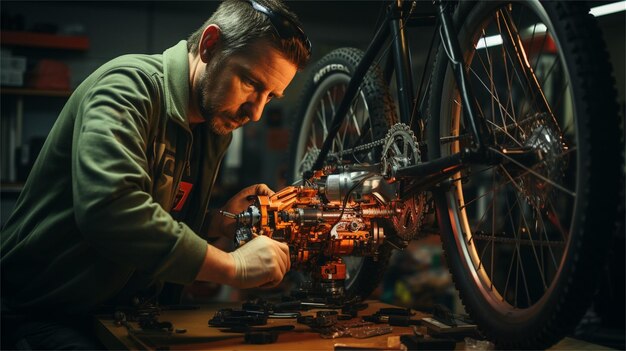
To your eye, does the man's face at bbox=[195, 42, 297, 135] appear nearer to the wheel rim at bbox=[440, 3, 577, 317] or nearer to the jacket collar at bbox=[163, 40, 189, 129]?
the jacket collar at bbox=[163, 40, 189, 129]

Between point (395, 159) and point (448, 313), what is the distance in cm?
34

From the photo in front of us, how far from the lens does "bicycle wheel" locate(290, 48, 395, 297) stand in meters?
1.84

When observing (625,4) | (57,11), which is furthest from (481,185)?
(57,11)

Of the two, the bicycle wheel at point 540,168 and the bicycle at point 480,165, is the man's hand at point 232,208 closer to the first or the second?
the bicycle at point 480,165

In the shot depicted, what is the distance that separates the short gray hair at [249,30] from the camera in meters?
1.42

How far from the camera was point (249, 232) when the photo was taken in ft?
5.07

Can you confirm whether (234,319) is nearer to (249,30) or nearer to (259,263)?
(259,263)

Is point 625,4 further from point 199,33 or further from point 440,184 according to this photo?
point 199,33

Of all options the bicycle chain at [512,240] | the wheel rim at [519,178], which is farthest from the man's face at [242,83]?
the bicycle chain at [512,240]

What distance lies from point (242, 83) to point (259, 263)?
38 centimetres

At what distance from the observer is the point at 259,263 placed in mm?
1292

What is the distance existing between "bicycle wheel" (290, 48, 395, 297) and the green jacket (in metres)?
0.54

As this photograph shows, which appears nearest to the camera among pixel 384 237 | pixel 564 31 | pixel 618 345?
pixel 564 31

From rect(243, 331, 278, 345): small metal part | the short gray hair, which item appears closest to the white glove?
rect(243, 331, 278, 345): small metal part
